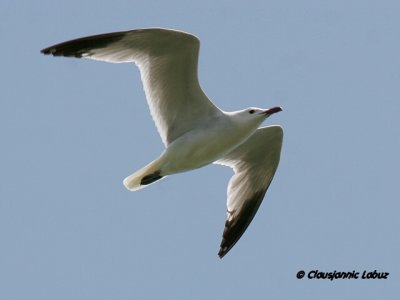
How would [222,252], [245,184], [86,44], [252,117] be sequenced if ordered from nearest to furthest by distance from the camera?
[86,44], [252,117], [222,252], [245,184]

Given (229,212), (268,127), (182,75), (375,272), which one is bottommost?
(375,272)

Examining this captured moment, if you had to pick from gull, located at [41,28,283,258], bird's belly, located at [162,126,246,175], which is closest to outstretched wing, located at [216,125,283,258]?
gull, located at [41,28,283,258]

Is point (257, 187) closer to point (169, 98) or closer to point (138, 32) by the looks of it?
point (169, 98)

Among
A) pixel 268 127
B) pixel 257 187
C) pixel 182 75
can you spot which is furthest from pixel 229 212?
pixel 182 75

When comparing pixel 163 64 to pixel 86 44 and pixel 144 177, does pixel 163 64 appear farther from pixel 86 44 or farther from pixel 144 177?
pixel 144 177

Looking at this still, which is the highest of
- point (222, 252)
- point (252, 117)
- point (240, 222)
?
point (252, 117)

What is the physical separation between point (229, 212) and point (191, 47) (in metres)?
3.00

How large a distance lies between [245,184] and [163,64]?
8.55 feet

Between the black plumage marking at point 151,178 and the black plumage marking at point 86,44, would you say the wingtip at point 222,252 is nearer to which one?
the black plumage marking at point 151,178

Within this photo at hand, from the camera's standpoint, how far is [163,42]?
12141 mm

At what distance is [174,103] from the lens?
503 inches

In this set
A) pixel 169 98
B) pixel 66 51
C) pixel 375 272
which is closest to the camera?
pixel 66 51

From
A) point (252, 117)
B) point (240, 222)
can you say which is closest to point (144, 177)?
point (252, 117)

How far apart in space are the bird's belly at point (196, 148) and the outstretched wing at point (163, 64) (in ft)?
0.88
